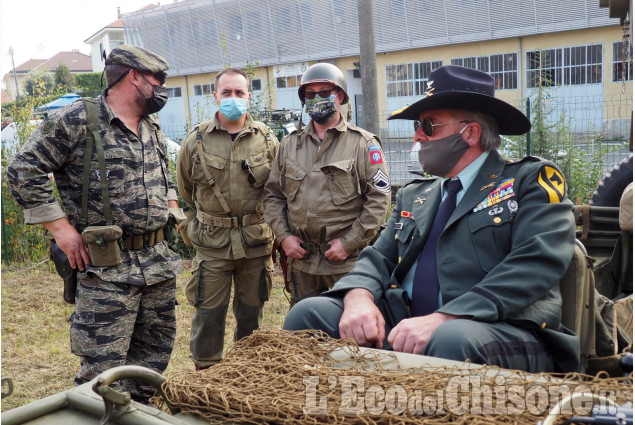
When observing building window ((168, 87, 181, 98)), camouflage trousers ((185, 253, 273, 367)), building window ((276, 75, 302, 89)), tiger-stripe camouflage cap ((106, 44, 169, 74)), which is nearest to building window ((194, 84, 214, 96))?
building window ((168, 87, 181, 98))

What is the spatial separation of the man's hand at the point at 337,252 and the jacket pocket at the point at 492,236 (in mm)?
1696

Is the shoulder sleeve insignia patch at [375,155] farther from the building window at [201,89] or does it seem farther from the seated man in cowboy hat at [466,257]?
the building window at [201,89]

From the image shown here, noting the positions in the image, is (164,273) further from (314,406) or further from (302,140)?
(314,406)

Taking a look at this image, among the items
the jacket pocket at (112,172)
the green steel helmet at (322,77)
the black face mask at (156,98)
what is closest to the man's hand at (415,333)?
the jacket pocket at (112,172)

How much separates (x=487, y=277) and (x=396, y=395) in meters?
0.85

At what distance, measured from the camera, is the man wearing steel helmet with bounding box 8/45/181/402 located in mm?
3721

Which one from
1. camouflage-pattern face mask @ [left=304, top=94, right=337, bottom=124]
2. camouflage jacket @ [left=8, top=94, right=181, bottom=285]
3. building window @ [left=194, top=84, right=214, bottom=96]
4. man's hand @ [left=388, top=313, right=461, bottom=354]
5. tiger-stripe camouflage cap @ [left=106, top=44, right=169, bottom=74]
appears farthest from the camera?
building window @ [left=194, top=84, right=214, bottom=96]

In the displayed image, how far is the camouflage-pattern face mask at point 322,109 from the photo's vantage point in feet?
15.0

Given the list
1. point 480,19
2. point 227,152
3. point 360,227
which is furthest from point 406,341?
point 480,19

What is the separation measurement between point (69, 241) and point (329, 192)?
165 centimetres

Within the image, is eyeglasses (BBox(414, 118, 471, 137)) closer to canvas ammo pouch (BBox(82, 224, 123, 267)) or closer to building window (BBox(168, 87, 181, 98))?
canvas ammo pouch (BBox(82, 224, 123, 267))

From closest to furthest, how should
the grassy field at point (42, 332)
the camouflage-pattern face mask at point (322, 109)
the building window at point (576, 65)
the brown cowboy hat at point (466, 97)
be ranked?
1. the brown cowboy hat at point (466, 97)
2. the camouflage-pattern face mask at point (322, 109)
3. the grassy field at point (42, 332)
4. the building window at point (576, 65)

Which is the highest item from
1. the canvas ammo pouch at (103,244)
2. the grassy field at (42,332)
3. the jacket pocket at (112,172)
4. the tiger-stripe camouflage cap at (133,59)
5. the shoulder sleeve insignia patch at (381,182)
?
the tiger-stripe camouflage cap at (133,59)

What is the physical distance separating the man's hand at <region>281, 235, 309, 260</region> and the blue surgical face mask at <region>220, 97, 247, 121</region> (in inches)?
39.0
